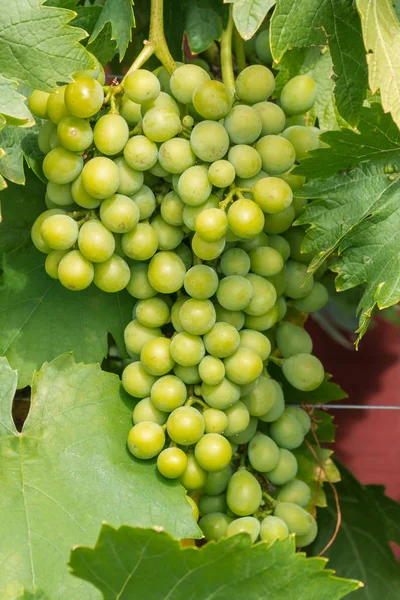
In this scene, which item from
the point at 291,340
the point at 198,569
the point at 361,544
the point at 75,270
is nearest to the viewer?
the point at 198,569

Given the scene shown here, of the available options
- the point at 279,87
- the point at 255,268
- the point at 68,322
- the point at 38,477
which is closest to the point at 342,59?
the point at 279,87

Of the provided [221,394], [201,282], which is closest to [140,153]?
[201,282]

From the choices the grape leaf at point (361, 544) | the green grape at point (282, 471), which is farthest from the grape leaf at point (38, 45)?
the grape leaf at point (361, 544)

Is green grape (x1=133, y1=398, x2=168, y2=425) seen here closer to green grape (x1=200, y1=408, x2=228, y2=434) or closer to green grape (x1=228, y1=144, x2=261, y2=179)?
green grape (x1=200, y1=408, x2=228, y2=434)

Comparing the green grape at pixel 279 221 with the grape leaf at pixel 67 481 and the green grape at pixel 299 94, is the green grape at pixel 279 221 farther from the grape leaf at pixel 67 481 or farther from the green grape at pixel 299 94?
the grape leaf at pixel 67 481

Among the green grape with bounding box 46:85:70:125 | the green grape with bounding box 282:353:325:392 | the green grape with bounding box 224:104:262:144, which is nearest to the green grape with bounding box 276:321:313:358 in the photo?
the green grape with bounding box 282:353:325:392

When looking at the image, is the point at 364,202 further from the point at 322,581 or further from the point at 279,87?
the point at 322,581

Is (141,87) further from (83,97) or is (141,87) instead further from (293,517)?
(293,517)
